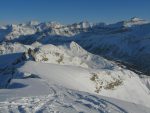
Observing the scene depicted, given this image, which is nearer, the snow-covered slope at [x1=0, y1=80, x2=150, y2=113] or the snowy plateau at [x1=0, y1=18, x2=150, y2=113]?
the snow-covered slope at [x1=0, y1=80, x2=150, y2=113]

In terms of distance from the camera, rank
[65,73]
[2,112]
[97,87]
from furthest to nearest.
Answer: [97,87] < [65,73] < [2,112]

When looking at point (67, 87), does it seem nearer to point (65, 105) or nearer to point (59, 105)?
point (65, 105)

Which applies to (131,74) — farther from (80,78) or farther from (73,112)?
(73,112)

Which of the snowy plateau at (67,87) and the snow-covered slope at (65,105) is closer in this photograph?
the snow-covered slope at (65,105)

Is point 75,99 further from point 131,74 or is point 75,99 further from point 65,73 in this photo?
point 131,74

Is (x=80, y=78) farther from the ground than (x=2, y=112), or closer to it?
closer to it

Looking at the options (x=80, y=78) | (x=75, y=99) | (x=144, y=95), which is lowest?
(x=144, y=95)

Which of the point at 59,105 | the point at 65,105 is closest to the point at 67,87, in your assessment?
the point at 65,105

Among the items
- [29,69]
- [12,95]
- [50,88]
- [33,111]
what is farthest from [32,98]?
[29,69]

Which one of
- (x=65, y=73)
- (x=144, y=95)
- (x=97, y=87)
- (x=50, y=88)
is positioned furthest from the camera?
(x=144, y=95)

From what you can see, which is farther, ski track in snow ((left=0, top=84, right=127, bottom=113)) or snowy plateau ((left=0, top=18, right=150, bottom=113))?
snowy plateau ((left=0, top=18, right=150, bottom=113))

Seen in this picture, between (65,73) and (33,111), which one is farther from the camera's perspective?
(65,73)
